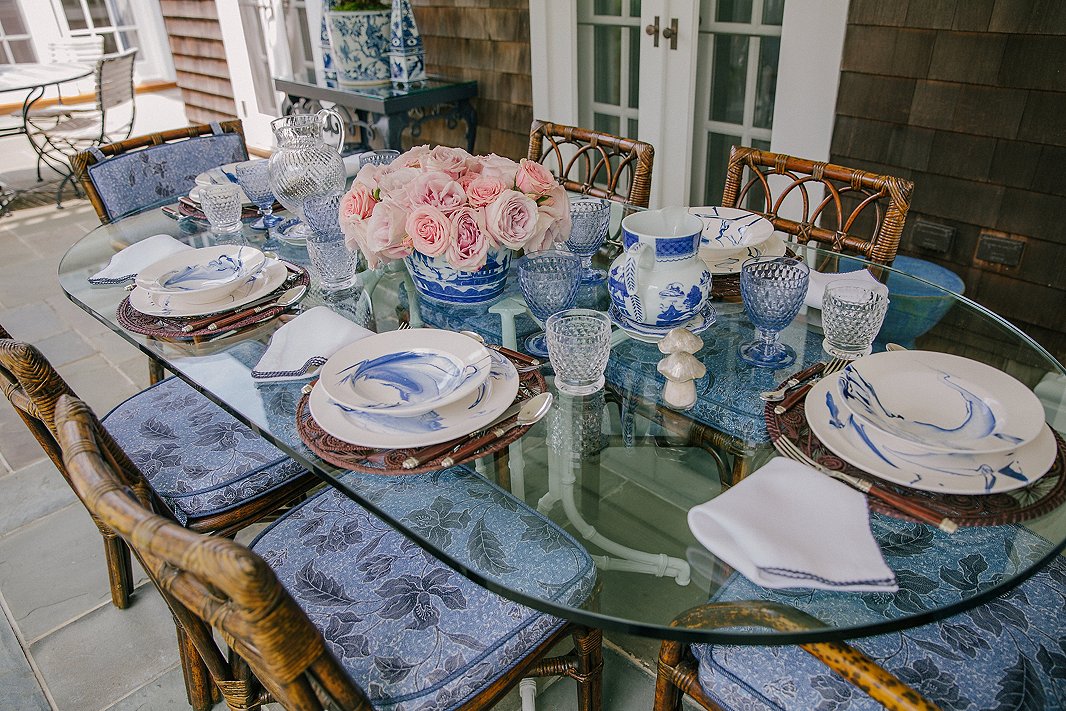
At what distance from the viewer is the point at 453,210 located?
1323mm

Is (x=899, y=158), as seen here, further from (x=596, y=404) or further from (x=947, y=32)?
(x=596, y=404)

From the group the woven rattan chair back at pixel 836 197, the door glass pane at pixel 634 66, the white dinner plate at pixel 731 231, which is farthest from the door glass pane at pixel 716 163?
the white dinner plate at pixel 731 231

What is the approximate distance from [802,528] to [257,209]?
1736 millimetres

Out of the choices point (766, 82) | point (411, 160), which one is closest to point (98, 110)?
point (766, 82)

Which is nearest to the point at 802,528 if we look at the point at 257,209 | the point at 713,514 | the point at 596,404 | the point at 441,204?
the point at 713,514

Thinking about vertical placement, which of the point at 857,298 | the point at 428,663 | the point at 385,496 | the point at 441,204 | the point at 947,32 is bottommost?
the point at 428,663

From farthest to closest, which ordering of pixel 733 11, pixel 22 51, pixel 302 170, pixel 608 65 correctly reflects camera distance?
pixel 22 51 → pixel 608 65 → pixel 733 11 → pixel 302 170

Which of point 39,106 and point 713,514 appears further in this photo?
point 39,106

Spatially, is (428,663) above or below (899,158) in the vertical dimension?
below

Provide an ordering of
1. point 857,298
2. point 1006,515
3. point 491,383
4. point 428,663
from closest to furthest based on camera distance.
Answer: point 1006,515
point 428,663
point 491,383
point 857,298

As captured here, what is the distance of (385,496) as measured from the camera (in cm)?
104

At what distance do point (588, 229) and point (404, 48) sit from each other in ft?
7.43

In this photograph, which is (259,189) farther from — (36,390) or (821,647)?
(821,647)

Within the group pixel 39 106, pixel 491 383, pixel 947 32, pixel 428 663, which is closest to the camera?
pixel 428 663
